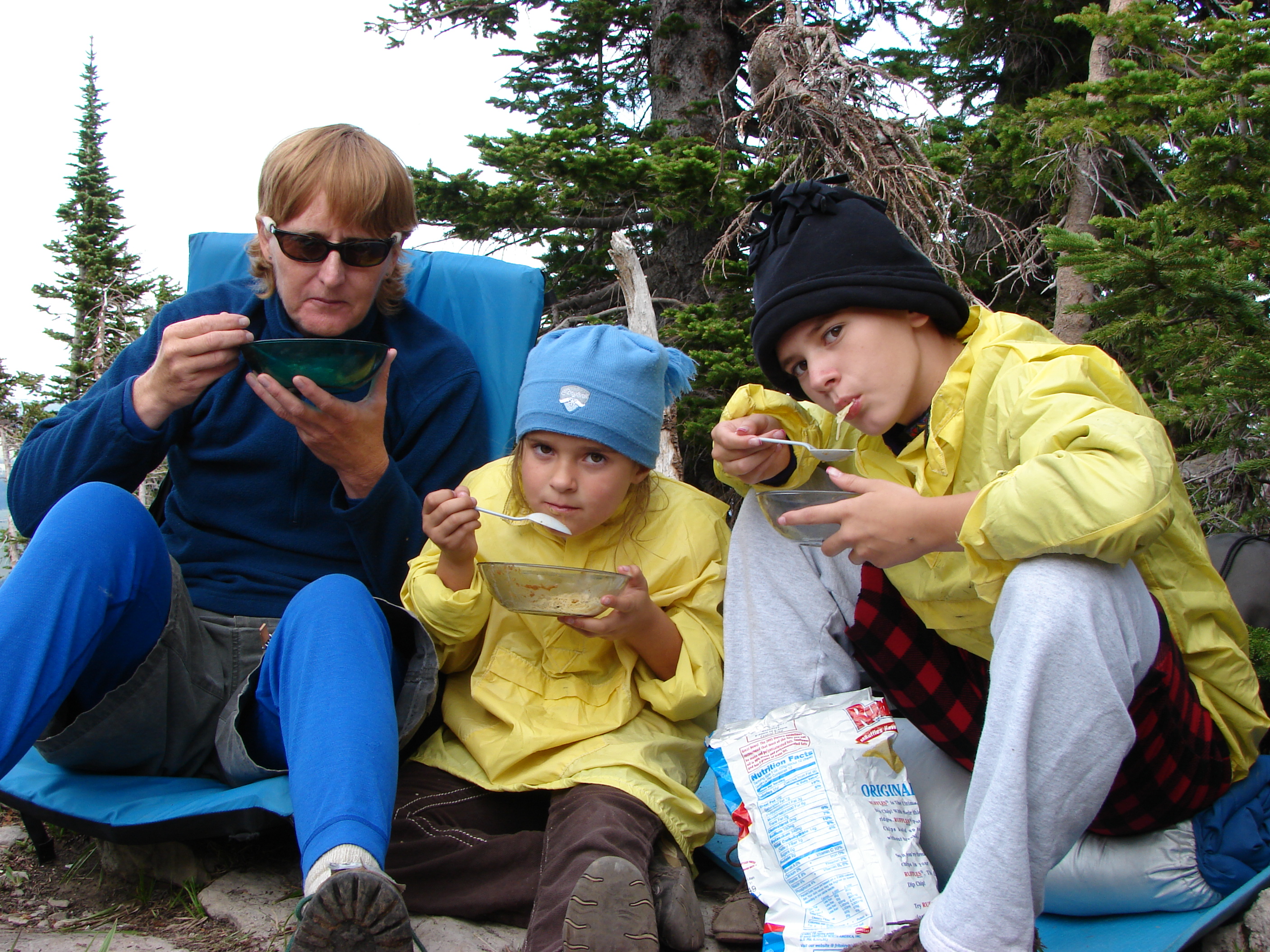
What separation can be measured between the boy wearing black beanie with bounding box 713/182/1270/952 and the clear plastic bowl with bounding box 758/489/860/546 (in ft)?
0.28

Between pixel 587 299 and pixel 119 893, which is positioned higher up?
pixel 587 299

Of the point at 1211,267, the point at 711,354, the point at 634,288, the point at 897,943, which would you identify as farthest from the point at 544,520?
the point at 711,354

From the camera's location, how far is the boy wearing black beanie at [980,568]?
1.16 m

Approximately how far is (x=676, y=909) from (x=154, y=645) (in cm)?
100

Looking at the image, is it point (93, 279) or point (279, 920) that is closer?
point (279, 920)

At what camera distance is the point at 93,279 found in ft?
27.6

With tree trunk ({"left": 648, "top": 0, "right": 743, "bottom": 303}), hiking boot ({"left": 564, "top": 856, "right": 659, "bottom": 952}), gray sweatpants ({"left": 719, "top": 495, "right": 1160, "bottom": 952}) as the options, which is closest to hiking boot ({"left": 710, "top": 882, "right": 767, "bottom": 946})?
hiking boot ({"left": 564, "top": 856, "right": 659, "bottom": 952})

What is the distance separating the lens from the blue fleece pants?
4.00 feet

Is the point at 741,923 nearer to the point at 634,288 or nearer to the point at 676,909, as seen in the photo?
the point at 676,909

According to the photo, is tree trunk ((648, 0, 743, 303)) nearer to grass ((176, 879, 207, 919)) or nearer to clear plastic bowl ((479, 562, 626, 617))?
clear plastic bowl ((479, 562, 626, 617))

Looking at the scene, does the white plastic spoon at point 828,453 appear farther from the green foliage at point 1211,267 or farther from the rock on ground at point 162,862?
the rock on ground at point 162,862

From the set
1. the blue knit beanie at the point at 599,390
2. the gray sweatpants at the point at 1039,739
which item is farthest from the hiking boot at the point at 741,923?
the blue knit beanie at the point at 599,390

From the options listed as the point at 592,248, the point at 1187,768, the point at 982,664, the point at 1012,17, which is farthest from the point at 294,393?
the point at 1012,17

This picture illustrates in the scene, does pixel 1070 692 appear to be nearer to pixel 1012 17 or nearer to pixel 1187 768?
pixel 1187 768
